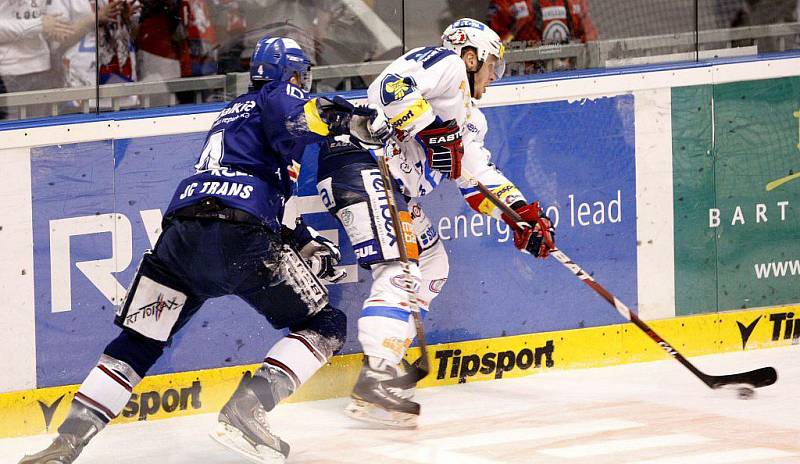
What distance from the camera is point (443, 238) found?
5.88 m

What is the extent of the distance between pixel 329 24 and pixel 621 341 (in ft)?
5.29

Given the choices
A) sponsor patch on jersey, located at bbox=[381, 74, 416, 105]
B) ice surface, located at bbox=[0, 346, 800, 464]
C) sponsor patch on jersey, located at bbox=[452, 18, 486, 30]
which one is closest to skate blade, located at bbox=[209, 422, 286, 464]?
ice surface, located at bbox=[0, 346, 800, 464]

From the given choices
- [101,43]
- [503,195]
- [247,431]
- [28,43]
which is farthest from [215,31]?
[247,431]

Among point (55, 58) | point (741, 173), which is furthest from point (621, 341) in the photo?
point (55, 58)

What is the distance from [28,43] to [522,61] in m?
1.91

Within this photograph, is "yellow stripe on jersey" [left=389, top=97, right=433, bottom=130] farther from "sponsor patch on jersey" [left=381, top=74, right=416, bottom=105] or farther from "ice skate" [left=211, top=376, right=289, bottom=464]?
"ice skate" [left=211, top=376, right=289, bottom=464]

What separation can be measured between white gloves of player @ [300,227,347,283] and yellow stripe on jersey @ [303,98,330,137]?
2.25 feet

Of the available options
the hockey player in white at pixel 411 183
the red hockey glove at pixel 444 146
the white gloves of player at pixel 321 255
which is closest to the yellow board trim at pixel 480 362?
the hockey player in white at pixel 411 183

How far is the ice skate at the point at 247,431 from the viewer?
14.9 ft

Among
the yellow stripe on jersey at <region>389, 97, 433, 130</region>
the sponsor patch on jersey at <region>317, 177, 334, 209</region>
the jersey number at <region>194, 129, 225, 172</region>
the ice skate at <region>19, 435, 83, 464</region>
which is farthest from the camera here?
the sponsor patch on jersey at <region>317, 177, 334, 209</region>

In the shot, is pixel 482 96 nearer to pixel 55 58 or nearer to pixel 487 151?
pixel 487 151

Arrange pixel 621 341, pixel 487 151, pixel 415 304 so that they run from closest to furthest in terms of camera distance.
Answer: pixel 415 304
pixel 487 151
pixel 621 341

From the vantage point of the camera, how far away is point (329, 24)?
232 inches

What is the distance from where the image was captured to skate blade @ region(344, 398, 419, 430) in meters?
5.21
